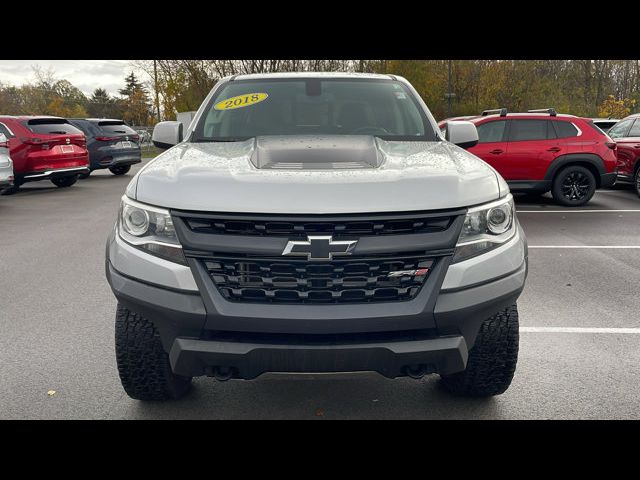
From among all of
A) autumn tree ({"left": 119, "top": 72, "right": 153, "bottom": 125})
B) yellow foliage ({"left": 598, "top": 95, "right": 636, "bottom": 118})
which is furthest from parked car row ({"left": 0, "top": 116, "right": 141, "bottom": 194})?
autumn tree ({"left": 119, "top": 72, "right": 153, "bottom": 125})

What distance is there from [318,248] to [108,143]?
54.2 feet

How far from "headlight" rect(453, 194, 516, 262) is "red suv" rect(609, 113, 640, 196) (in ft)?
35.5

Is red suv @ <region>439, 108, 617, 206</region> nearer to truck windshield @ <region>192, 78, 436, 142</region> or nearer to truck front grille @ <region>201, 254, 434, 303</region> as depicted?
truck windshield @ <region>192, 78, 436, 142</region>

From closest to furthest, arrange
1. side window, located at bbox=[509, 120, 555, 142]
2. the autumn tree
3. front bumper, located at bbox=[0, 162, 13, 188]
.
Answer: front bumper, located at bbox=[0, 162, 13, 188] < side window, located at bbox=[509, 120, 555, 142] < the autumn tree

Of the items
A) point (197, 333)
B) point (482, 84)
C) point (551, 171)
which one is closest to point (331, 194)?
point (197, 333)

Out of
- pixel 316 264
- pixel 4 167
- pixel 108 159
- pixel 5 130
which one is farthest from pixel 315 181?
pixel 108 159

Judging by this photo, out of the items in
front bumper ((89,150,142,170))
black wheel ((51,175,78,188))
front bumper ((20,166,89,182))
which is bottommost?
black wheel ((51,175,78,188))

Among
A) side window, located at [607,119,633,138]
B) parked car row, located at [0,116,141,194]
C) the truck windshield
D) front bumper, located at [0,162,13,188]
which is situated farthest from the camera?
parked car row, located at [0,116,141,194]

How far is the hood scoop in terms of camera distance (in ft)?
9.65

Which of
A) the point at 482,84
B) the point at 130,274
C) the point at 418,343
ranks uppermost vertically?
the point at 130,274

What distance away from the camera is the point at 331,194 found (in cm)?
258

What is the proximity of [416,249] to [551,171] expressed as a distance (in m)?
9.59

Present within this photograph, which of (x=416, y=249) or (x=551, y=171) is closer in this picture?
(x=416, y=249)

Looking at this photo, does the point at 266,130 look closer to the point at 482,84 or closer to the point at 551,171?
the point at 551,171
